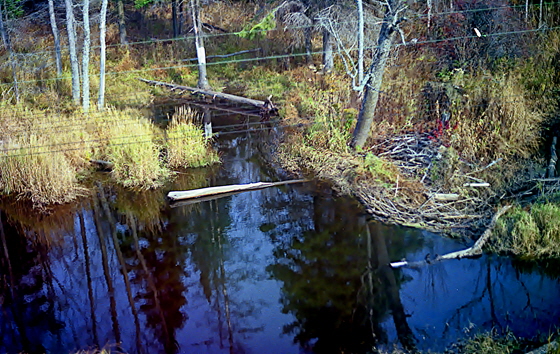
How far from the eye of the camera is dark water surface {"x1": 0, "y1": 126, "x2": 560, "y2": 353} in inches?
283

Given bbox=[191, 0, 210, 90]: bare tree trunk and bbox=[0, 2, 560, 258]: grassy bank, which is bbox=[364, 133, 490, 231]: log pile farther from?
bbox=[191, 0, 210, 90]: bare tree trunk

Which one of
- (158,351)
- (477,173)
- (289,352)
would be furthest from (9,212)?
(477,173)

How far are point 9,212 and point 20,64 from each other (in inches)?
403

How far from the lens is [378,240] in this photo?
9281mm

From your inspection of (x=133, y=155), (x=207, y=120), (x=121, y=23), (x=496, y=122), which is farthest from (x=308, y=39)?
(x=133, y=155)

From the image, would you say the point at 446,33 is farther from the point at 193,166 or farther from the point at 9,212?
the point at 9,212

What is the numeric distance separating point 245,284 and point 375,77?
5.63 metres

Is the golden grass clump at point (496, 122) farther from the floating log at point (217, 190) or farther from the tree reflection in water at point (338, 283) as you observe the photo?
the floating log at point (217, 190)

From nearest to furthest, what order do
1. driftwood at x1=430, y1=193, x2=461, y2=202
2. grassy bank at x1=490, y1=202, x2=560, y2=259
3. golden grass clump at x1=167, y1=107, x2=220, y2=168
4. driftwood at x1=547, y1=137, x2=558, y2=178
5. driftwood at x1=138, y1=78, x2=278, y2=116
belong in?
grassy bank at x1=490, y1=202, x2=560, y2=259
driftwood at x1=430, y1=193, x2=461, y2=202
driftwood at x1=547, y1=137, x2=558, y2=178
golden grass clump at x1=167, y1=107, x2=220, y2=168
driftwood at x1=138, y1=78, x2=278, y2=116

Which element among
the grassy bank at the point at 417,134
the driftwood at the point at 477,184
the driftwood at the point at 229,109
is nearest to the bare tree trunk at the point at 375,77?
the grassy bank at the point at 417,134

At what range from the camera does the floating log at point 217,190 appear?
A: 11141 millimetres

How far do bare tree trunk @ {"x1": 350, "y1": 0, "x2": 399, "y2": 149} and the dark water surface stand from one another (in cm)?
210

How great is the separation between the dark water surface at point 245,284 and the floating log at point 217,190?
28 cm

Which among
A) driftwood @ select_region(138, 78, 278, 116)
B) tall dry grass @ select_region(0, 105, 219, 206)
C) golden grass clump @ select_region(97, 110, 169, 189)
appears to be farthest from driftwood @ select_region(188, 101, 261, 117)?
golden grass clump @ select_region(97, 110, 169, 189)
